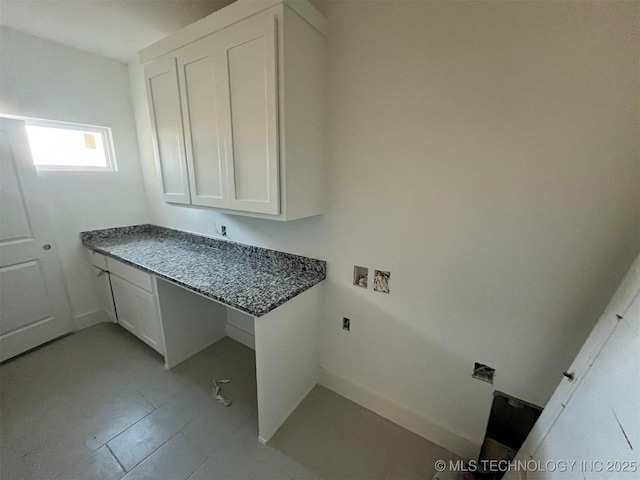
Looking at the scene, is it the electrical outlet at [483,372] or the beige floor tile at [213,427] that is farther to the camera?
the beige floor tile at [213,427]

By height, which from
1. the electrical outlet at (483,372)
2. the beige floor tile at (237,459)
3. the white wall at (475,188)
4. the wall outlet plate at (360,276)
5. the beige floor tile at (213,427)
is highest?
the white wall at (475,188)

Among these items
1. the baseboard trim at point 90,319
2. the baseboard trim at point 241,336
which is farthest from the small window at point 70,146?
the baseboard trim at point 241,336

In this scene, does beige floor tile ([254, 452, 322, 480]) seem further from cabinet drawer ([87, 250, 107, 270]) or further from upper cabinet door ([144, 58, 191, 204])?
cabinet drawer ([87, 250, 107, 270])

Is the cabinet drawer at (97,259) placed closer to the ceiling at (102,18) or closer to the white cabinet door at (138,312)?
the white cabinet door at (138,312)

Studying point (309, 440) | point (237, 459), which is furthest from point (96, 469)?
point (309, 440)

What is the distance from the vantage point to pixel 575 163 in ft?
3.12

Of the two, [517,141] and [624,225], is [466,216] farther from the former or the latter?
[624,225]

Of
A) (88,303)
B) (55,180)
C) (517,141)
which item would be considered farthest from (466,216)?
(88,303)

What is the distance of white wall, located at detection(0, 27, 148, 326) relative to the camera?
190 centimetres

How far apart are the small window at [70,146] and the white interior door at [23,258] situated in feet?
0.45

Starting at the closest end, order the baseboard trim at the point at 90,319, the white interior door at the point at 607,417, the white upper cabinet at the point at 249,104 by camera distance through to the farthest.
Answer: the white interior door at the point at 607,417
the white upper cabinet at the point at 249,104
the baseboard trim at the point at 90,319

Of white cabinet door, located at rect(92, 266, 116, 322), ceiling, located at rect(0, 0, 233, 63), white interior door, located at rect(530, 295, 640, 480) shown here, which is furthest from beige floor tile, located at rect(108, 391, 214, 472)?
ceiling, located at rect(0, 0, 233, 63)

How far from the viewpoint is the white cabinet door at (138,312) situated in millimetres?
1950

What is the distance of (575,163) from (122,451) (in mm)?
2586
